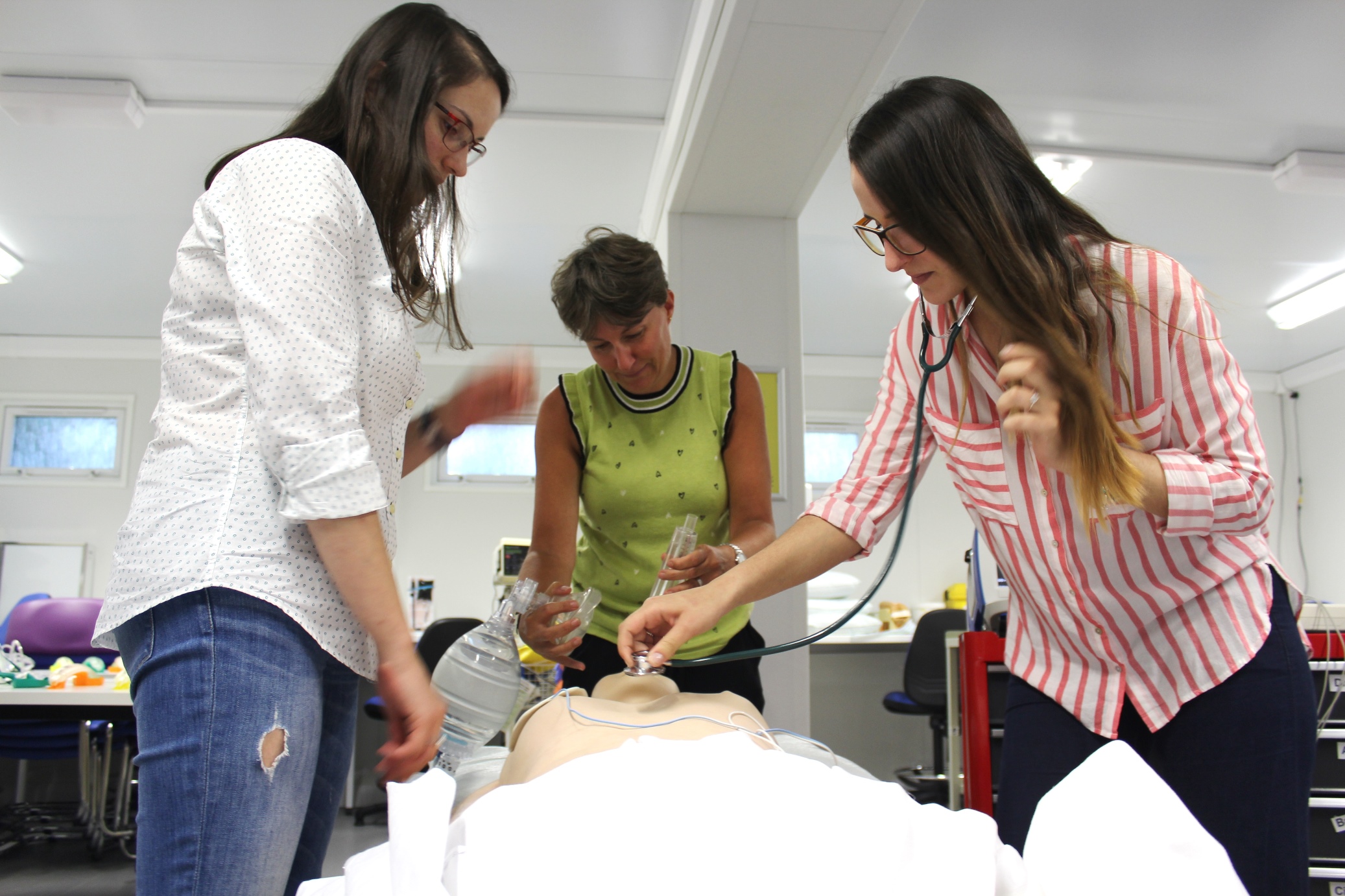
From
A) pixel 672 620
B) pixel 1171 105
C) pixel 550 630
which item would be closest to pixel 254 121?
pixel 550 630

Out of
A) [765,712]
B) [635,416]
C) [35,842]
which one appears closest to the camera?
[635,416]

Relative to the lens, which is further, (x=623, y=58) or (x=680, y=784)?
(x=623, y=58)

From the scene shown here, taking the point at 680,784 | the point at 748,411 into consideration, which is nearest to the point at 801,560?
the point at 748,411

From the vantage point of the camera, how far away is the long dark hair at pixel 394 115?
938 millimetres

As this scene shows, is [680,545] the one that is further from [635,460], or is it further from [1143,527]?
[1143,527]

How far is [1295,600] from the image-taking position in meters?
1.01

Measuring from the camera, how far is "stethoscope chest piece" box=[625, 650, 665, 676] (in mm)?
1085

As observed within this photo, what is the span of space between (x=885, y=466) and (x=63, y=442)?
6459 millimetres

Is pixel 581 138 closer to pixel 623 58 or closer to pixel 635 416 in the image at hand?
pixel 623 58

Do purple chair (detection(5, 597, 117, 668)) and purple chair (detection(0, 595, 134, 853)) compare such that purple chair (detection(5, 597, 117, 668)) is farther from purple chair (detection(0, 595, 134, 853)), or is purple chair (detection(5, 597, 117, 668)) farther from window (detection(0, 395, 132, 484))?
window (detection(0, 395, 132, 484))

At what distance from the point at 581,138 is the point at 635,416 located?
230 cm

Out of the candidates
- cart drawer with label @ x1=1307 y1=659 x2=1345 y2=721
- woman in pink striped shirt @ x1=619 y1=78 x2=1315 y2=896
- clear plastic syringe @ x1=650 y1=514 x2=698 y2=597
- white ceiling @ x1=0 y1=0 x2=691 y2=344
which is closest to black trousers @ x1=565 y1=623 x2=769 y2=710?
clear plastic syringe @ x1=650 y1=514 x2=698 y2=597

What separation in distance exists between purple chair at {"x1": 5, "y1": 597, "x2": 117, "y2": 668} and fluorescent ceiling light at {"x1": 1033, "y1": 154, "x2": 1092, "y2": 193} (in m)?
4.09

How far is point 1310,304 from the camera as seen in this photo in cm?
517
